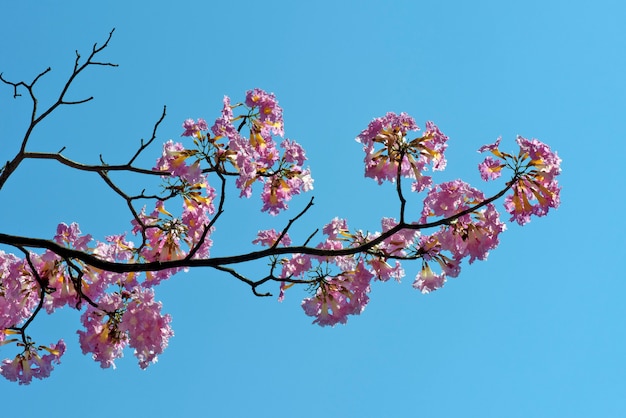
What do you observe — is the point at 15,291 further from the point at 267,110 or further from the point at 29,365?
the point at 267,110

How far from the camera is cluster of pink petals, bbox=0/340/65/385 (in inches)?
230

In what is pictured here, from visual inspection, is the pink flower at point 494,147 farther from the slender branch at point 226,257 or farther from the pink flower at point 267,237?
the pink flower at point 267,237

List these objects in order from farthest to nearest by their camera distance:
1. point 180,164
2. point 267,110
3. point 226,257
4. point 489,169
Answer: point 267,110
point 489,169
point 180,164
point 226,257

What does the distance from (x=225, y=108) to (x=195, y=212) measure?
843 mm

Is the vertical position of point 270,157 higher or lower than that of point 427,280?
higher


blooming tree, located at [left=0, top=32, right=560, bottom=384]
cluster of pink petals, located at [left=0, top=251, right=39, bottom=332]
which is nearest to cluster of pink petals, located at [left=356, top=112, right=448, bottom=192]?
blooming tree, located at [left=0, top=32, right=560, bottom=384]

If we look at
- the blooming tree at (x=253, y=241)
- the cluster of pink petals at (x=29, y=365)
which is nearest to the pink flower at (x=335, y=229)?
the blooming tree at (x=253, y=241)

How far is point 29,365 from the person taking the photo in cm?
587

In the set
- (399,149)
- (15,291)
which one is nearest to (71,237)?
(15,291)

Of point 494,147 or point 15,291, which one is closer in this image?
point 494,147

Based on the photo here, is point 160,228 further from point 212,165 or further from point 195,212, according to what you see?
point 212,165

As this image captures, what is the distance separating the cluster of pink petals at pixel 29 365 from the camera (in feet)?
19.1

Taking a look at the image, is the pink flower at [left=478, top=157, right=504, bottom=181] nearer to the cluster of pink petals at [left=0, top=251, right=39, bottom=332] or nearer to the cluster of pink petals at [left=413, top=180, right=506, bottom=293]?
the cluster of pink petals at [left=413, top=180, right=506, bottom=293]

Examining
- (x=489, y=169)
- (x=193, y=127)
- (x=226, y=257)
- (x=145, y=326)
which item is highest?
(x=193, y=127)
